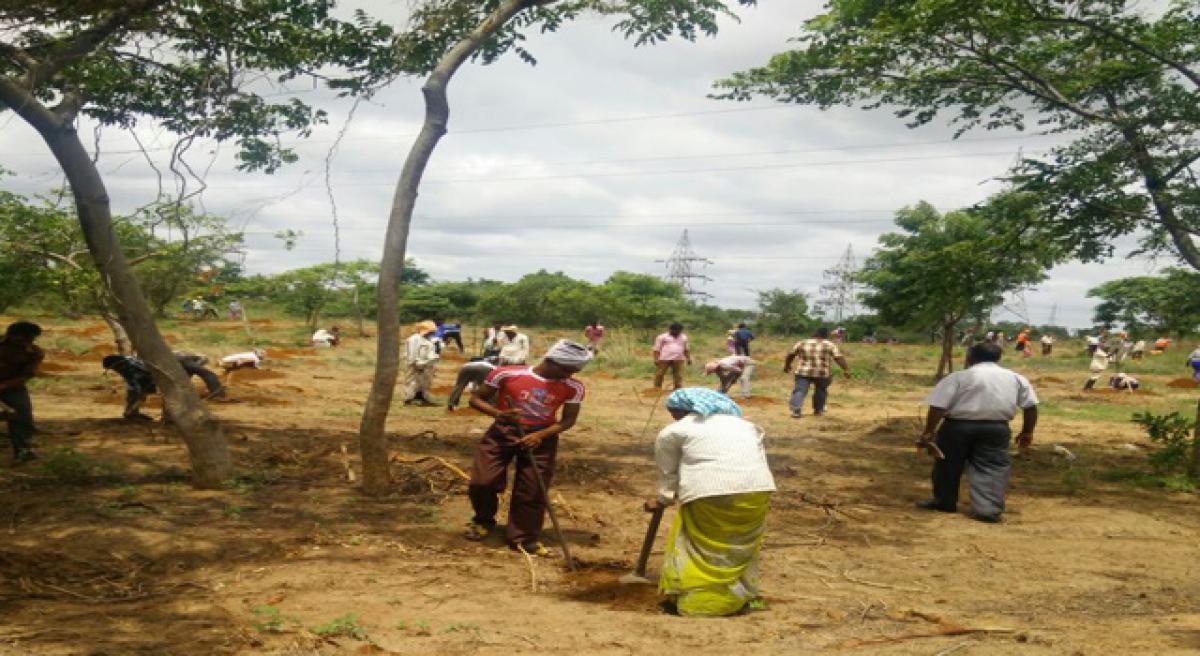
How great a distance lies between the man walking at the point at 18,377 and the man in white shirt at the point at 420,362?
6.20 meters

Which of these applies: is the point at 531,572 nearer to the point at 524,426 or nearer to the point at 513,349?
the point at 524,426

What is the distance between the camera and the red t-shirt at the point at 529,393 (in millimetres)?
5844

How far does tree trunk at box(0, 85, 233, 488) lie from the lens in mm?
6398

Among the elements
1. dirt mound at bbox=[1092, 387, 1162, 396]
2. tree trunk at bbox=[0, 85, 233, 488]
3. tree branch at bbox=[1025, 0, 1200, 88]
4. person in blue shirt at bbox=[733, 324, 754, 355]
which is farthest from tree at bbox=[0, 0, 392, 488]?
dirt mound at bbox=[1092, 387, 1162, 396]

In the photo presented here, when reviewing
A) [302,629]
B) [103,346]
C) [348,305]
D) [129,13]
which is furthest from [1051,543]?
[348,305]

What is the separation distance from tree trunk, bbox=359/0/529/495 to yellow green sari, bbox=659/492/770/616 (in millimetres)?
3105

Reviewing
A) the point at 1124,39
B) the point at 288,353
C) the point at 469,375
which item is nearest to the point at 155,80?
the point at 469,375

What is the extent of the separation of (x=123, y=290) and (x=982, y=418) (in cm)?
709

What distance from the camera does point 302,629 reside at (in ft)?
13.1

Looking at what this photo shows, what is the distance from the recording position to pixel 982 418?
719 cm

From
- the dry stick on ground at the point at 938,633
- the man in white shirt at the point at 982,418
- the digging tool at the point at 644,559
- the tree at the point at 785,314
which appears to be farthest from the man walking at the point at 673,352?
the tree at the point at 785,314

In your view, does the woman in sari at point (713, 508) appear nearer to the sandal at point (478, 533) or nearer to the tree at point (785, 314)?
the sandal at point (478, 533)

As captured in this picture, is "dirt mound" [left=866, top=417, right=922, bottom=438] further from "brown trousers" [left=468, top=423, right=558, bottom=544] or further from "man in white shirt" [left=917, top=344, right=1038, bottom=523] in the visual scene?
"brown trousers" [left=468, top=423, right=558, bottom=544]

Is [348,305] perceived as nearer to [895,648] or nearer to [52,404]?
[52,404]
